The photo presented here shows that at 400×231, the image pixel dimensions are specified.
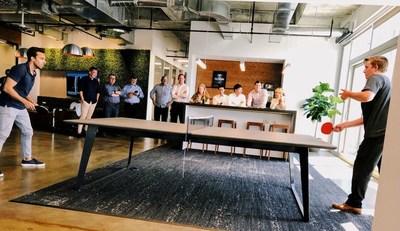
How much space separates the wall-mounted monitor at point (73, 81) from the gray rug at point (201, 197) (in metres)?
6.40

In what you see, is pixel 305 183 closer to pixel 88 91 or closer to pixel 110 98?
pixel 88 91

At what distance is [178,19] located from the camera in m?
9.02

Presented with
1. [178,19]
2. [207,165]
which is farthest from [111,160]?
[178,19]

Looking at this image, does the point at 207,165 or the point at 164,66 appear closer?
the point at 207,165

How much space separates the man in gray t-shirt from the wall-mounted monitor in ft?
30.1

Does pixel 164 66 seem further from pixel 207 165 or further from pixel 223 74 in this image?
pixel 207 165

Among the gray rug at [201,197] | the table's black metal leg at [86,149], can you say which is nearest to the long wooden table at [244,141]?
the table's black metal leg at [86,149]

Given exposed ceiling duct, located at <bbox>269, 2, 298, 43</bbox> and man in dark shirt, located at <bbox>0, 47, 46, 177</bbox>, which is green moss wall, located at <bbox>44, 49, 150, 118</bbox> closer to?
exposed ceiling duct, located at <bbox>269, 2, 298, 43</bbox>

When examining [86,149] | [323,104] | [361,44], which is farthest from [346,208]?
[361,44]

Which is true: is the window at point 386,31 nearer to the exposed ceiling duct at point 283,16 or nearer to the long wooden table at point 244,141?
the exposed ceiling duct at point 283,16

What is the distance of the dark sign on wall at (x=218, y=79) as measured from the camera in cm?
1185

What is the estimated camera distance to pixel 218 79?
11.9m

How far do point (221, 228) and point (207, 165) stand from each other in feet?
7.95

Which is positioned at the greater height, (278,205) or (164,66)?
(164,66)
